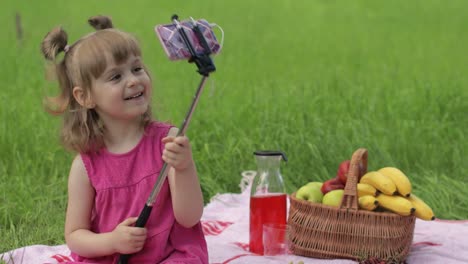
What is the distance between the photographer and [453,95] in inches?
235

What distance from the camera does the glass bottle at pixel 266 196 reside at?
359 cm

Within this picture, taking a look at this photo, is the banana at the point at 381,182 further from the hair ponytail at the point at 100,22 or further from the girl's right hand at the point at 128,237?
the hair ponytail at the point at 100,22

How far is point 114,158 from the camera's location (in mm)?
3033

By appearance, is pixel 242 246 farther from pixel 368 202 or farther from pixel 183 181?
pixel 183 181

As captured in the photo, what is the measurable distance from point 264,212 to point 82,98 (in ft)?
3.37

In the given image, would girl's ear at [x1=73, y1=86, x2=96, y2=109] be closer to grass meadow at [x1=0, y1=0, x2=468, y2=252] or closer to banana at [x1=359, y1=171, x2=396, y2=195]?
grass meadow at [x1=0, y1=0, x2=468, y2=252]

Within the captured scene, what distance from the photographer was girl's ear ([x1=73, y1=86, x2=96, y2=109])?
2977mm

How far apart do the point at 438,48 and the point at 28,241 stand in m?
5.09

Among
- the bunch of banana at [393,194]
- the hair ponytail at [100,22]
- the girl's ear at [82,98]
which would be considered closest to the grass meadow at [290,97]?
the hair ponytail at [100,22]

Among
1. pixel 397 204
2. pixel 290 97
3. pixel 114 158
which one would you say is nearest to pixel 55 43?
pixel 114 158

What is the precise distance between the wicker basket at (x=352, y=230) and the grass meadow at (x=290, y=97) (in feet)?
2.78

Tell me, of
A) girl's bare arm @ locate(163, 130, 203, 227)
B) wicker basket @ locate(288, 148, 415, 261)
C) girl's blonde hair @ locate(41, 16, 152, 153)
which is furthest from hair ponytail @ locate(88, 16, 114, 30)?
wicker basket @ locate(288, 148, 415, 261)

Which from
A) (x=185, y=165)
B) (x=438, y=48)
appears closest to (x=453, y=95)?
(x=438, y=48)

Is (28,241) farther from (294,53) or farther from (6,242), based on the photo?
(294,53)
